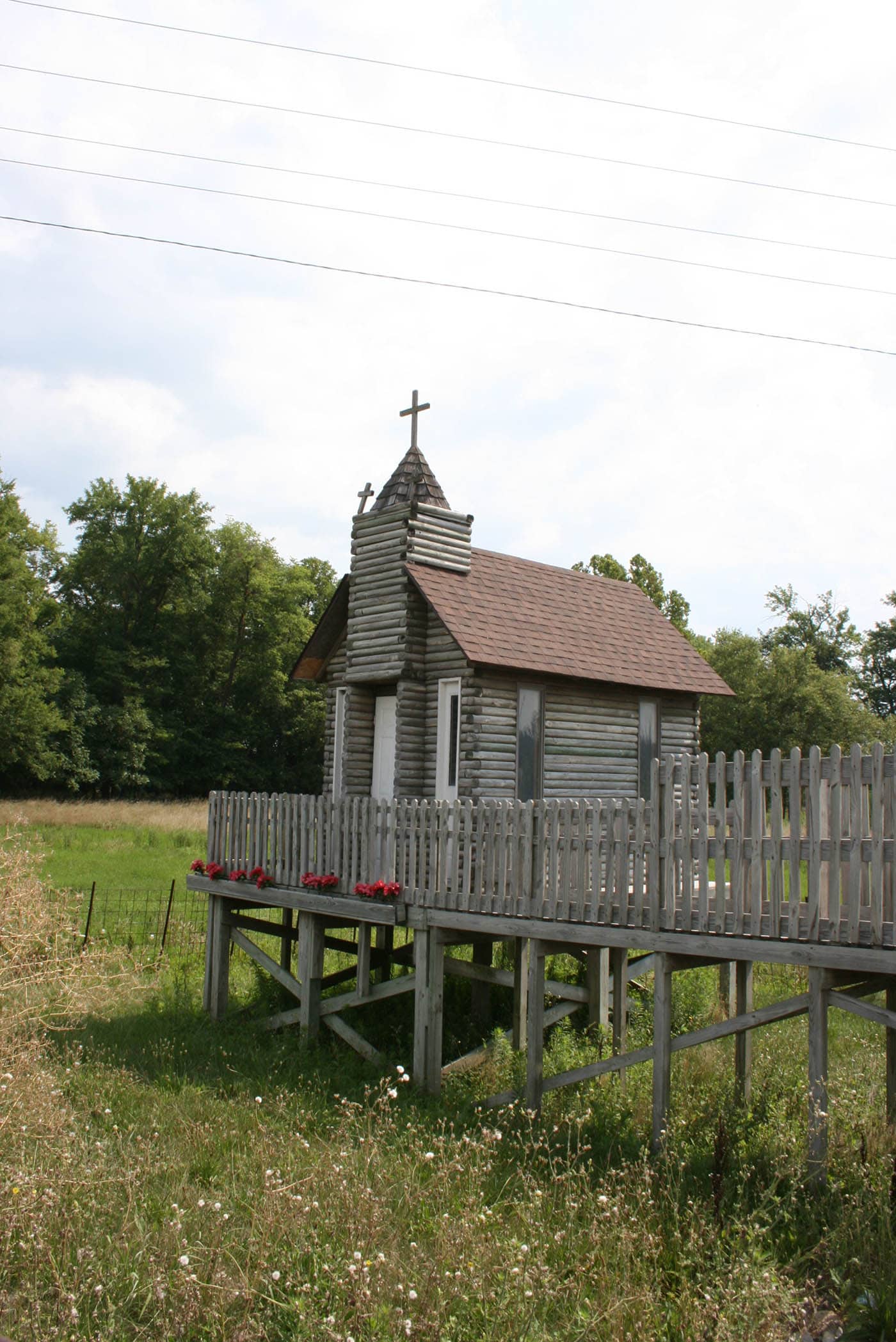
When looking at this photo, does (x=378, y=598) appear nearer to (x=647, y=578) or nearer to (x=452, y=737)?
(x=452, y=737)

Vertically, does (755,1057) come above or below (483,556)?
below

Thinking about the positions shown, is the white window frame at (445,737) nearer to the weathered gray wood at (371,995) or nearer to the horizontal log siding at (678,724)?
the weathered gray wood at (371,995)

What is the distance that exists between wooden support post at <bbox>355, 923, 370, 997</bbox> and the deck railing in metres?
0.58

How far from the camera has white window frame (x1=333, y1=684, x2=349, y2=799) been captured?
17.1 m

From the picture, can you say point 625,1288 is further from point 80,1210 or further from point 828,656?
point 828,656

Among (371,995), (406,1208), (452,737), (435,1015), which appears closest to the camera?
(406,1208)

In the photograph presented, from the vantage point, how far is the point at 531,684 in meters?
16.0

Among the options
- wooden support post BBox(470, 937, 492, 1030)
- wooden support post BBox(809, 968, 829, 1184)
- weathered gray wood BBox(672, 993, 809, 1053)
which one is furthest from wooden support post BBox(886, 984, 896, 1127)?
wooden support post BBox(470, 937, 492, 1030)

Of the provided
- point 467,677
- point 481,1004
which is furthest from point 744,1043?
point 467,677

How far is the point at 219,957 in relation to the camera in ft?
52.4

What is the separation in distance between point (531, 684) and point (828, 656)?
59.4 metres

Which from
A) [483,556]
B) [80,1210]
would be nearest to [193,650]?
[483,556]

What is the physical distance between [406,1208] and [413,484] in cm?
1153

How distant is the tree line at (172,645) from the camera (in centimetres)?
4803
